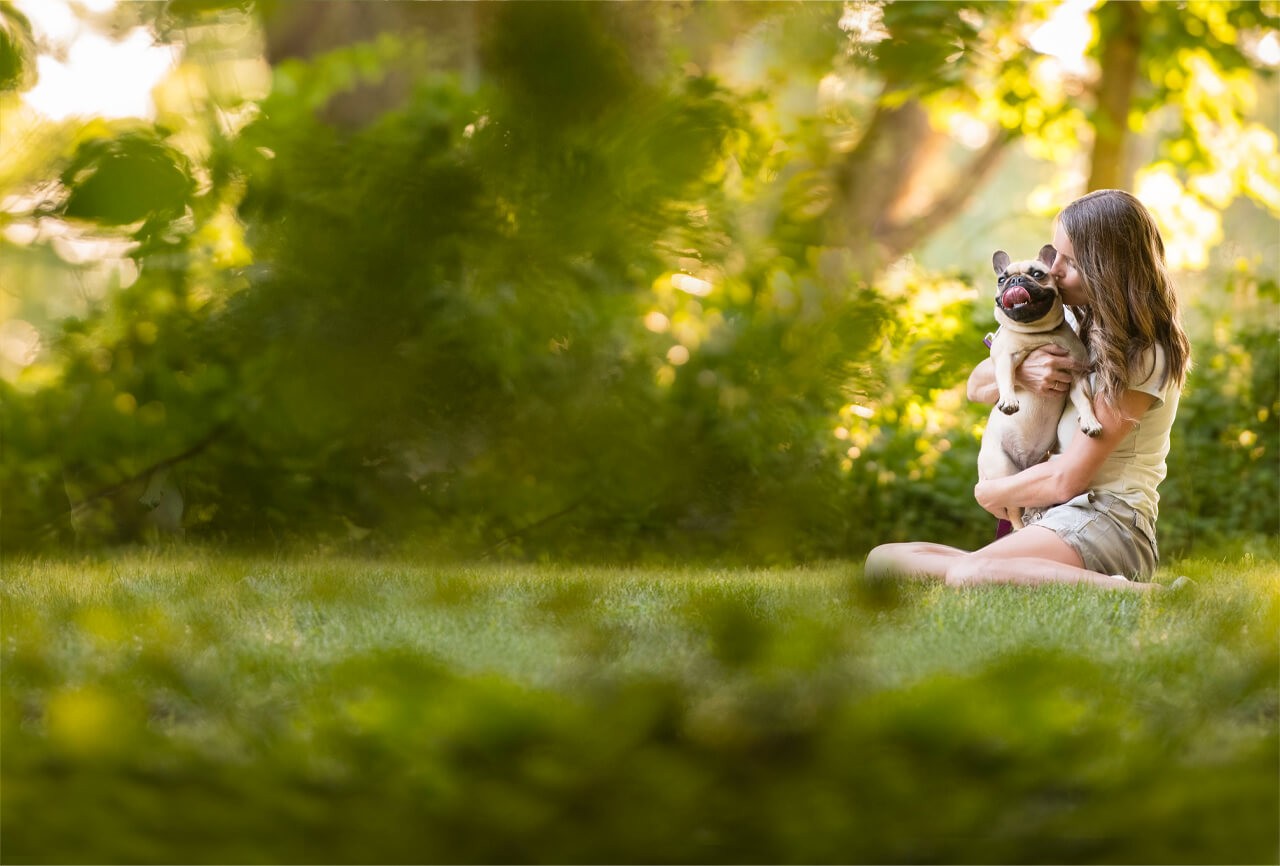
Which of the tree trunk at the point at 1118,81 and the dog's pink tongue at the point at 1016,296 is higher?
the tree trunk at the point at 1118,81

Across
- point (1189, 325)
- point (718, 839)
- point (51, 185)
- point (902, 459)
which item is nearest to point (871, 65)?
point (51, 185)

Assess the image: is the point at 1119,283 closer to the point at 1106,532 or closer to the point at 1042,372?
the point at 1042,372

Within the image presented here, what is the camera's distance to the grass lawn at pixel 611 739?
44.8 inches

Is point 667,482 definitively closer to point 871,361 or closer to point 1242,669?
point 871,361

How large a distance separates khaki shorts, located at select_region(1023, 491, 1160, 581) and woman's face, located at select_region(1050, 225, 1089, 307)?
24.0 inches

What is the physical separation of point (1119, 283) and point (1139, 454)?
57 centimetres

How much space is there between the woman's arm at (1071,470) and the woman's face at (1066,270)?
333 mm

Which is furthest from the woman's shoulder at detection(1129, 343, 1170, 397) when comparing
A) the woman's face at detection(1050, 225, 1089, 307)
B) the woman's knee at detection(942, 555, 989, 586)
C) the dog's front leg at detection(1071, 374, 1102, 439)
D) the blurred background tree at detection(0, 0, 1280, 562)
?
the blurred background tree at detection(0, 0, 1280, 562)

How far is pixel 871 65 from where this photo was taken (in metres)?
1.07

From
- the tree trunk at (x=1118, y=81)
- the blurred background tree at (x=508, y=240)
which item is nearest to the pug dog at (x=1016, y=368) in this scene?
the tree trunk at (x=1118, y=81)

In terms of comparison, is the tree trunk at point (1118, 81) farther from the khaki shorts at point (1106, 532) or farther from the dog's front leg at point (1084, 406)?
the khaki shorts at point (1106, 532)

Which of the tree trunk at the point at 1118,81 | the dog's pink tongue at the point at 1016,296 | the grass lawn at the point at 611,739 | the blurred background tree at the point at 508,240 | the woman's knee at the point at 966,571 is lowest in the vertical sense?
the grass lawn at the point at 611,739

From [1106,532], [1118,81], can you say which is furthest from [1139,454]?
[1118,81]

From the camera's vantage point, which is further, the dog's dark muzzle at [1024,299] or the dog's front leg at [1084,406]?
the dog's front leg at [1084,406]
